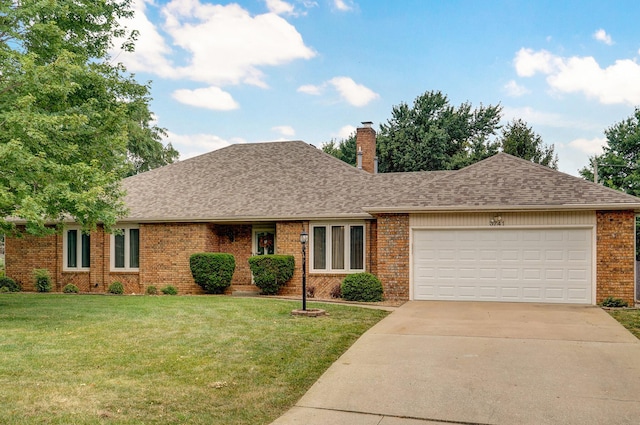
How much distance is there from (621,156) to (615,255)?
27.3 metres

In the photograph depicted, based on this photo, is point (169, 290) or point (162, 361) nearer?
point (162, 361)

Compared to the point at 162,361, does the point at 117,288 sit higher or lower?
lower

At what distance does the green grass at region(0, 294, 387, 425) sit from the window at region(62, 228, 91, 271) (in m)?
6.82

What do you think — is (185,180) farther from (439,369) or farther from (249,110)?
(439,369)

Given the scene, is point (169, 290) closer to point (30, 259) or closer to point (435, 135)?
point (30, 259)

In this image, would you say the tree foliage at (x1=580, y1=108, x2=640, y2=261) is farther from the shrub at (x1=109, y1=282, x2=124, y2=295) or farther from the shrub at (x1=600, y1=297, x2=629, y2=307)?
the shrub at (x1=109, y1=282, x2=124, y2=295)

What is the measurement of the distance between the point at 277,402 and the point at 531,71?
24151mm

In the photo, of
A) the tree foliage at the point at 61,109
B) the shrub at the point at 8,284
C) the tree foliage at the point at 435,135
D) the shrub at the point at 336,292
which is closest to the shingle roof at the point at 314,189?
the shrub at the point at 336,292

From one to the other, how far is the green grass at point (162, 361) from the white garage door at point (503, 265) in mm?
3681

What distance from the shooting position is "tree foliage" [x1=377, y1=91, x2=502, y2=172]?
3675 cm

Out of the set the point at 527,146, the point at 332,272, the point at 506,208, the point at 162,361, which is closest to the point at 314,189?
the point at 332,272

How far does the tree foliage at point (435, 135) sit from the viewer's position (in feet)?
121

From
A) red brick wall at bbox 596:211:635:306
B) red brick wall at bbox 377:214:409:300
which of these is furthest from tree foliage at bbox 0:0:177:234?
red brick wall at bbox 596:211:635:306

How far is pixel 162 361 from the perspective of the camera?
7461 mm
